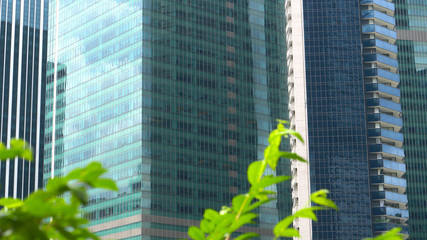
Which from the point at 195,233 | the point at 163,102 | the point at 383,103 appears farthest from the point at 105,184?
the point at 383,103

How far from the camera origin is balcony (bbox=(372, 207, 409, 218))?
536 ft

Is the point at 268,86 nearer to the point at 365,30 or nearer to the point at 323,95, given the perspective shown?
the point at 323,95

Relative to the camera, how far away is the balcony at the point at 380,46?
572 ft

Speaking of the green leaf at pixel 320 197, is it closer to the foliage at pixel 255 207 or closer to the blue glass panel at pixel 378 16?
the foliage at pixel 255 207

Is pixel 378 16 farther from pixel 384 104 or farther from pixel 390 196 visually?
pixel 390 196

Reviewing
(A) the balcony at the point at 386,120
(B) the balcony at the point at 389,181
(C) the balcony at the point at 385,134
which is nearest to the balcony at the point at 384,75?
(A) the balcony at the point at 386,120

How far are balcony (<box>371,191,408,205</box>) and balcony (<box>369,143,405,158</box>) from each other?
25.7ft

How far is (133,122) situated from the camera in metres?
153

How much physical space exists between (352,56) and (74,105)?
5630 cm

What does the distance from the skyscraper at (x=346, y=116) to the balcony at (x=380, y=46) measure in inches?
8.1

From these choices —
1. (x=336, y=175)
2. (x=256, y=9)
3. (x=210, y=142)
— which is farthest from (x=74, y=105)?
(x=336, y=175)

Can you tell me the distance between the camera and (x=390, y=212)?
16462cm

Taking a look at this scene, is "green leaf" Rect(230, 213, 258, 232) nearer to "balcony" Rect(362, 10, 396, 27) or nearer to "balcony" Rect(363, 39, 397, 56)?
"balcony" Rect(363, 39, 397, 56)

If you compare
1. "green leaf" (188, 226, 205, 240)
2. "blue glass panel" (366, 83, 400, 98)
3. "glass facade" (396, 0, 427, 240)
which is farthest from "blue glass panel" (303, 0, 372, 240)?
"green leaf" (188, 226, 205, 240)
